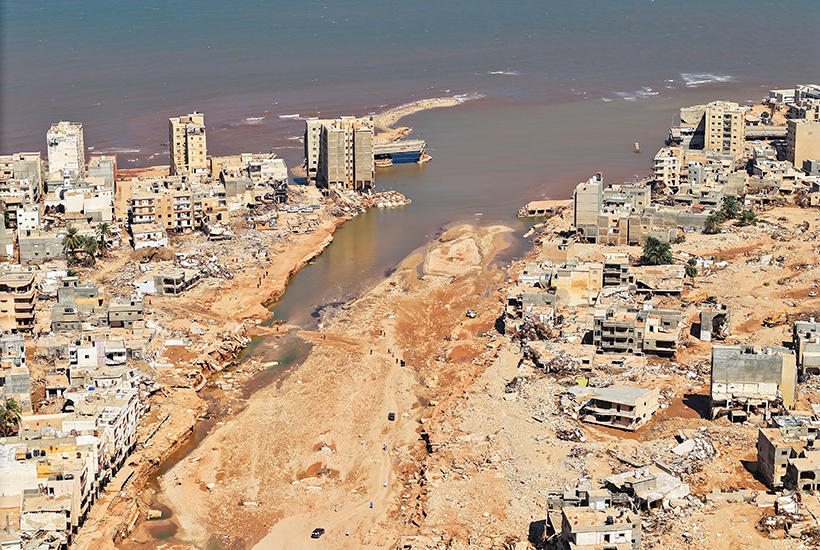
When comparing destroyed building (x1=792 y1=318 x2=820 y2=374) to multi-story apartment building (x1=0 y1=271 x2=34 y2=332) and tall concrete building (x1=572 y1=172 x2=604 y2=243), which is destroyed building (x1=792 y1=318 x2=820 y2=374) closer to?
tall concrete building (x1=572 y1=172 x2=604 y2=243)

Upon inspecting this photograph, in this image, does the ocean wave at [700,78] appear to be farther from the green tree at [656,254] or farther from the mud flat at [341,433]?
the mud flat at [341,433]

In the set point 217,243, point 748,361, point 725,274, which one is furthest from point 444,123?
point 748,361

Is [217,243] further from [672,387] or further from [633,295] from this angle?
[672,387]

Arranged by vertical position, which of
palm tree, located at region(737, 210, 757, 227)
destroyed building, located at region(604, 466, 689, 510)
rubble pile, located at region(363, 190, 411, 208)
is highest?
palm tree, located at region(737, 210, 757, 227)

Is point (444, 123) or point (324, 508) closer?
point (324, 508)

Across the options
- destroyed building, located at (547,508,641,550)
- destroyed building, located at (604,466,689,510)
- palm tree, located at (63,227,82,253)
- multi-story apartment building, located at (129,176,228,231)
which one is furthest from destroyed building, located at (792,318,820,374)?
palm tree, located at (63,227,82,253)

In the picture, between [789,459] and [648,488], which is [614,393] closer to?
[648,488]
